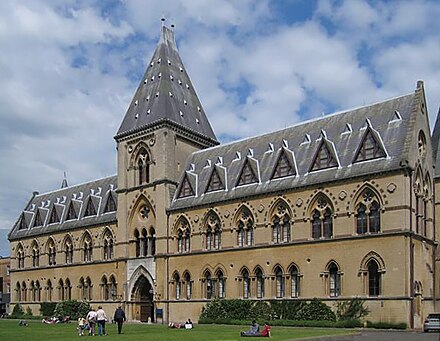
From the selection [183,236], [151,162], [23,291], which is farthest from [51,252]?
[183,236]

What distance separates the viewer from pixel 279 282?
50750mm

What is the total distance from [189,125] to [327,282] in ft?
81.5

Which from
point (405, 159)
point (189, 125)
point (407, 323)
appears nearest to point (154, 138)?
point (189, 125)

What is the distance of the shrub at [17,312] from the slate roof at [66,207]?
9.10 metres

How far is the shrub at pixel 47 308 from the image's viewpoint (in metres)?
72.7

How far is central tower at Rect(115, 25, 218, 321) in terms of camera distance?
201 ft

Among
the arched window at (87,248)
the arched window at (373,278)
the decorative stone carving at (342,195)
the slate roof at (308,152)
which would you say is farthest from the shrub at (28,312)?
the arched window at (373,278)

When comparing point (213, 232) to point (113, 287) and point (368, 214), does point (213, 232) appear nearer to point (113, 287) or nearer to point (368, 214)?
point (113, 287)

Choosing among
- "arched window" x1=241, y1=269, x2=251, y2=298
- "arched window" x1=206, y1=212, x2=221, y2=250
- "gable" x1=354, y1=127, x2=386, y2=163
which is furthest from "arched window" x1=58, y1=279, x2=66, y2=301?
"gable" x1=354, y1=127, x2=386, y2=163

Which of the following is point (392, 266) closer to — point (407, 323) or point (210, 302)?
point (407, 323)

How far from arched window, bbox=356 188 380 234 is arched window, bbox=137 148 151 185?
Result: 971 inches

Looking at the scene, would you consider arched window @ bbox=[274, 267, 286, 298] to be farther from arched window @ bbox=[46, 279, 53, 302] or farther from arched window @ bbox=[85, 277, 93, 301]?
arched window @ bbox=[46, 279, 53, 302]

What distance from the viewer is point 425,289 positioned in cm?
4650

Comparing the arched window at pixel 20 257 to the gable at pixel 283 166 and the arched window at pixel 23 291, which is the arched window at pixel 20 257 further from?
the gable at pixel 283 166
